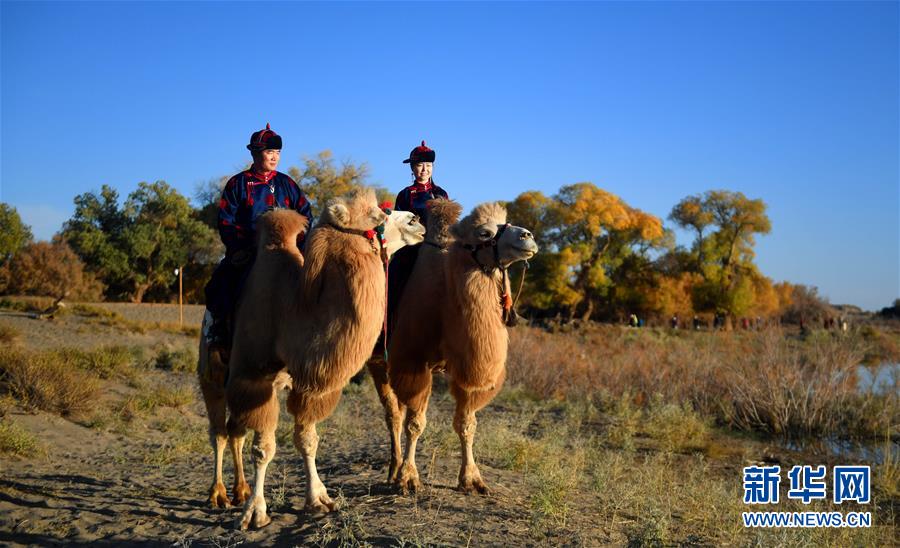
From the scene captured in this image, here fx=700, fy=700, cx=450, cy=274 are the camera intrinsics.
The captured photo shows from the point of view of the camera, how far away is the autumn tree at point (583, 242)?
158ft

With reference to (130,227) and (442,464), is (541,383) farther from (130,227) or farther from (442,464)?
(130,227)

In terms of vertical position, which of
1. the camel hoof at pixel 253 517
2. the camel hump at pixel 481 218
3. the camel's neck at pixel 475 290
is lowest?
the camel hoof at pixel 253 517

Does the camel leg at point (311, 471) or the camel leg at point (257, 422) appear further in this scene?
the camel leg at point (311, 471)

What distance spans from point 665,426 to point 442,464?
6139mm

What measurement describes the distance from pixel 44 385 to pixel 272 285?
23.5 ft

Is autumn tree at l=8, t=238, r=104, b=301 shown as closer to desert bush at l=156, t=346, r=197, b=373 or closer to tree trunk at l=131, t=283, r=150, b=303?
tree trunk at l=131, t=283, r=150, b=303

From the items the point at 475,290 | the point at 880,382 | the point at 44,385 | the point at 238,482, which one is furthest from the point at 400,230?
the point at 880,382

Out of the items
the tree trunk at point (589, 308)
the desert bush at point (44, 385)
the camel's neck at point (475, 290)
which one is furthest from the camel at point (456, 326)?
the tree trunk at point (589, 308)

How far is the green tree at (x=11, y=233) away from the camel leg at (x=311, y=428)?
33969 mm

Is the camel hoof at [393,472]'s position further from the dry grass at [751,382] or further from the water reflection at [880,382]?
the water reflection at [880,382]

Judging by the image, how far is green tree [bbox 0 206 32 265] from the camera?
1357 inches

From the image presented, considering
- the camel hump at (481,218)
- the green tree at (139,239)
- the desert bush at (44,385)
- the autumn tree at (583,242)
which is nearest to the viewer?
the camel hump at (481,218)

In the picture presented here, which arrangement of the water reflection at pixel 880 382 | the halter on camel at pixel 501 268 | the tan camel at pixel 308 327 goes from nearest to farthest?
the tan camel at pixel 308 327 → the halter on camel at pixel 501 268 → the water reflection at pixel 880 382

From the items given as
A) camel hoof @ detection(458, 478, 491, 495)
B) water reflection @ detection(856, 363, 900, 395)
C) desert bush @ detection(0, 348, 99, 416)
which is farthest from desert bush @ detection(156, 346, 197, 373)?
water reflection @ detection(856, 363, 900, 395)
